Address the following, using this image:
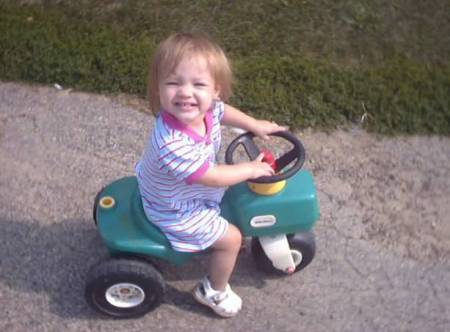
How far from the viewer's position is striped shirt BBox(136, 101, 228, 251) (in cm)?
226

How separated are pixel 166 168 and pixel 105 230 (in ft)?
1.41

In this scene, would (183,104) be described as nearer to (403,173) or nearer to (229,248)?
(229,248)

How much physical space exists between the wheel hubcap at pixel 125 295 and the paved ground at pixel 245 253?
0.33 ft

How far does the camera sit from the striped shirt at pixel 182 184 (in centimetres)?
226

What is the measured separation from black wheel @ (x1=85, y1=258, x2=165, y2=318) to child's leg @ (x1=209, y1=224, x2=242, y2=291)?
0.20 meters

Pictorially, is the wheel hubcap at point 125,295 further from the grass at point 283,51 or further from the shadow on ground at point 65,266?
the grass at point 283,51

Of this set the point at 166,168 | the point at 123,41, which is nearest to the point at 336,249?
the point at 166,168

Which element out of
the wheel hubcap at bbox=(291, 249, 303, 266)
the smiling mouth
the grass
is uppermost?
the smiling mouth

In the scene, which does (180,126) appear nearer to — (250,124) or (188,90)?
(188,90)

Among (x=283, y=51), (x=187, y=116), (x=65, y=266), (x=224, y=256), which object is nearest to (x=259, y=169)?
(x=187, y=116)

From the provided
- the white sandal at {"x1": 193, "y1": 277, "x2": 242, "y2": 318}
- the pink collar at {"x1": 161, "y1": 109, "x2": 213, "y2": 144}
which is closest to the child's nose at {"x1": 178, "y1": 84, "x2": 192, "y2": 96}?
the pink collar at {"x1": 161, "y1": 109, "x2": 213, "y2": 144}

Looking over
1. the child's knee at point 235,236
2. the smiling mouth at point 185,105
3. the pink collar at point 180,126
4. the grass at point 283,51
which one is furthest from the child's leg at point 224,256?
the grass at point 283,51

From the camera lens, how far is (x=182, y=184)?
7.89 feet

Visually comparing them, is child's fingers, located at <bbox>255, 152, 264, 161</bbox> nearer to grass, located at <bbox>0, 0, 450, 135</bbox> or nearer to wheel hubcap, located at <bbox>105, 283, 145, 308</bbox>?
wheel hubcap, located at <bbox>105, 283, 145, 308</bbox>
